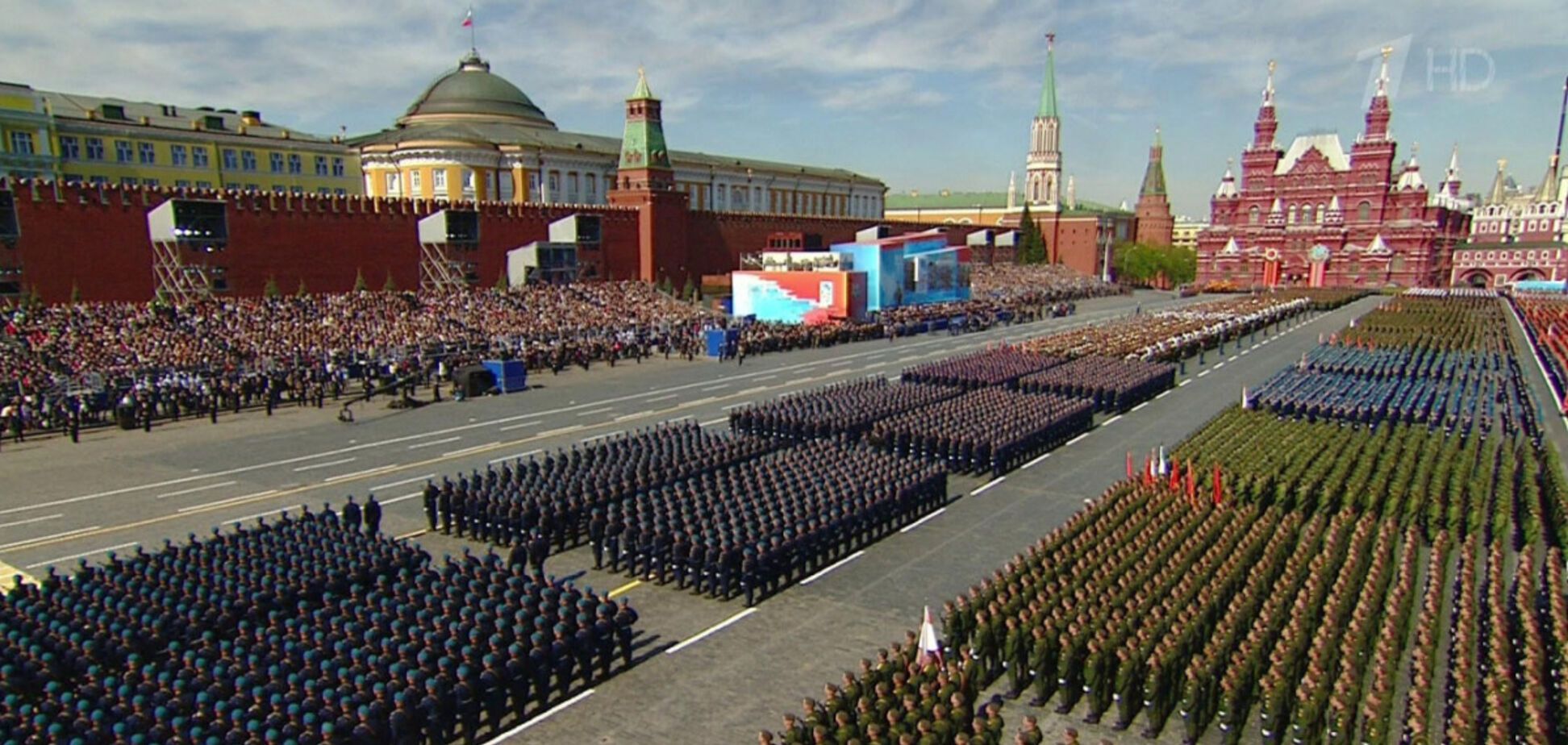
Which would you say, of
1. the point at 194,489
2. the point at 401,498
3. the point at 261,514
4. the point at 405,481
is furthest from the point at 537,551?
the point at 194,489

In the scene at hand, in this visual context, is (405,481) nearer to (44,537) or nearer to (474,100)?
(44,537)

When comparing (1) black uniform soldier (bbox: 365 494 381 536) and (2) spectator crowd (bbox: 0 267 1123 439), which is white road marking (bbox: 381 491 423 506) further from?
(2) spectator crowd (bbox: 0 267 1123 439)

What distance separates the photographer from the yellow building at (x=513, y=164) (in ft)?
186

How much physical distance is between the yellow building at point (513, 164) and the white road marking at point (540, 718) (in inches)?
1802

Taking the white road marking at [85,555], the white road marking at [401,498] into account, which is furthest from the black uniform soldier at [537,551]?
the white road marking at [85,555]

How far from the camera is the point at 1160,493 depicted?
14812 mm

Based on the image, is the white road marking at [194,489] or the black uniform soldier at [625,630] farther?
the white road marking at [194,489]

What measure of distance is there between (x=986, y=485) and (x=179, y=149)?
179 ft

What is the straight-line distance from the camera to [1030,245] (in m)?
92.4

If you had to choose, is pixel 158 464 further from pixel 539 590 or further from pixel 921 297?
pixel 921 297

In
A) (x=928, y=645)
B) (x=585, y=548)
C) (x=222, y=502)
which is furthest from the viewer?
(x=222, y=502)

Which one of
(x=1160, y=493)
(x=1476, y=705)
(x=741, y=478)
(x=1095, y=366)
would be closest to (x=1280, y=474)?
(x=1160, y=493)

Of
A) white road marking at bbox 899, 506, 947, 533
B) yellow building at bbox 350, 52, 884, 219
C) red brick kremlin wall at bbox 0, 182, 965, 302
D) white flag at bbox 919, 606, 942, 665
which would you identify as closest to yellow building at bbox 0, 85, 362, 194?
yellow building at bbox 350, 52, 884, 219

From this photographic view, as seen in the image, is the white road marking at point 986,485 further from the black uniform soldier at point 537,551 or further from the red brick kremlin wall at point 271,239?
the red brick kremlin wall at point 271,239
